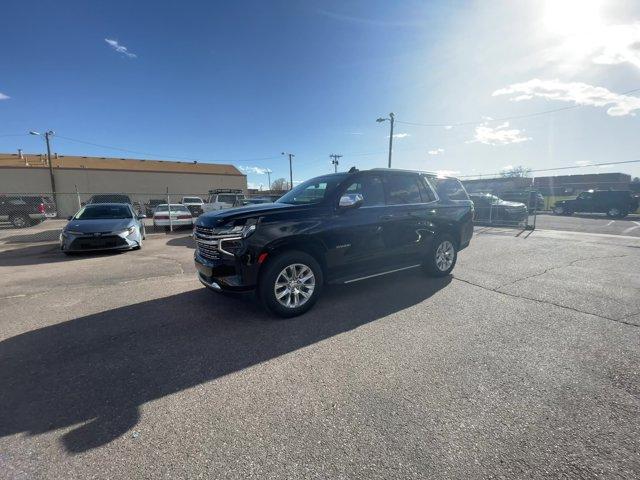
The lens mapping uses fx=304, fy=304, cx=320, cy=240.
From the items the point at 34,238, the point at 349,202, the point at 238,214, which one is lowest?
the point at 34,238

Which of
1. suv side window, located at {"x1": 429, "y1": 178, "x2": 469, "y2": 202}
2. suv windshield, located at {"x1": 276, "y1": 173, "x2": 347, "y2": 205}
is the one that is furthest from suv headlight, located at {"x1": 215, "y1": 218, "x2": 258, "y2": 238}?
suv side window, located at {"x1": 429, "y1": 178, "x2": 469, "y2": 202}

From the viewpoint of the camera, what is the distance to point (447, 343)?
328 cm

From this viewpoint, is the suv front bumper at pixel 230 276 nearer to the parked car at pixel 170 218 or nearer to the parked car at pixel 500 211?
the parked car at pixel 170 218

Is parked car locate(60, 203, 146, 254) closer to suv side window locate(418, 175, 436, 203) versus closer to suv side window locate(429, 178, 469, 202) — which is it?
suv side window locate(418, 175, 436, 203)

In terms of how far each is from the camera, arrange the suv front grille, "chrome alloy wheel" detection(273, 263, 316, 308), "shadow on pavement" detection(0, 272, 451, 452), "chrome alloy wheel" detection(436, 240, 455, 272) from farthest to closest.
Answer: "chrome alloy wheel" detection(436, 240, 455, 272) → "chrome alloy wheel" detection(273, 263, 316, 308) → the suv front grille → "shadow on pavement" detection(0, 272, 451, 452)

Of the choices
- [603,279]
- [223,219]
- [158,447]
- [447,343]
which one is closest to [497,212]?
[603,279]

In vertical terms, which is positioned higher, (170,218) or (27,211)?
(27,211)

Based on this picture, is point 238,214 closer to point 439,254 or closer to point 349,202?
point 349,202

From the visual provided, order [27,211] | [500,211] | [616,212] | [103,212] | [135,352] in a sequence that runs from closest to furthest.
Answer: [135,352], [103,212], [27,211], [500,211], [616,212]

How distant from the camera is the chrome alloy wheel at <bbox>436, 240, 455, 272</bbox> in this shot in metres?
5.59

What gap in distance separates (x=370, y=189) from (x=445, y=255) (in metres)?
2.18

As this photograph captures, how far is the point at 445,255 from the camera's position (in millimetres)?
5730

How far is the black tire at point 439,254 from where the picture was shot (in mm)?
5465

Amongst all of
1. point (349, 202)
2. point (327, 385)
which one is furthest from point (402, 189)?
point (327, 385)
